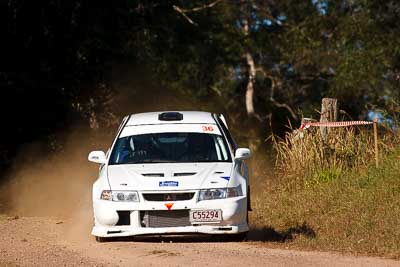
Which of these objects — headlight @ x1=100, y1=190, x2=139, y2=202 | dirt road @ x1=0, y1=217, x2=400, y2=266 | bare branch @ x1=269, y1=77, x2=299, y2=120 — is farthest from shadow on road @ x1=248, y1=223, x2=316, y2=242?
bare branch @ x1=269, y1=77, x2=299, y2=120

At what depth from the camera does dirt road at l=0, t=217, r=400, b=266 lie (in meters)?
10.6

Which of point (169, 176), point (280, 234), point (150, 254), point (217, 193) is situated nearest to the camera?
point (150, 254)

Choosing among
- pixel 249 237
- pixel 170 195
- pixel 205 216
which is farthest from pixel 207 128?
pixel 205 216

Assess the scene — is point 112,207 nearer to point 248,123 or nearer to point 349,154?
point 349,154

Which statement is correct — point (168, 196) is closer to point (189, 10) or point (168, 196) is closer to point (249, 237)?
point (249, 237)

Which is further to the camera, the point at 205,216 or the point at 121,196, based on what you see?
the point at 121,196

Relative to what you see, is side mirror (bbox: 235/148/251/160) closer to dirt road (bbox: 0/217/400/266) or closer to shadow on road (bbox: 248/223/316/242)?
shadow on road (bbox: 248/223/316/242)

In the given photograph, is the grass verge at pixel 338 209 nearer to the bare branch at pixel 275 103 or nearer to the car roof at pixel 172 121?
the car roof at pixel 172 121

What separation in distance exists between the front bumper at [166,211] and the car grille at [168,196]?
8 cm

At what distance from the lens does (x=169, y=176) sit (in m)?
12.3

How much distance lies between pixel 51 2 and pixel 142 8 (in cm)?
602

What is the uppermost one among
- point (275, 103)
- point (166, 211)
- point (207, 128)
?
point (275, 103)

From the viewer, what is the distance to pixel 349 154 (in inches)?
665

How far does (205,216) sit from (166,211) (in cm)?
45
